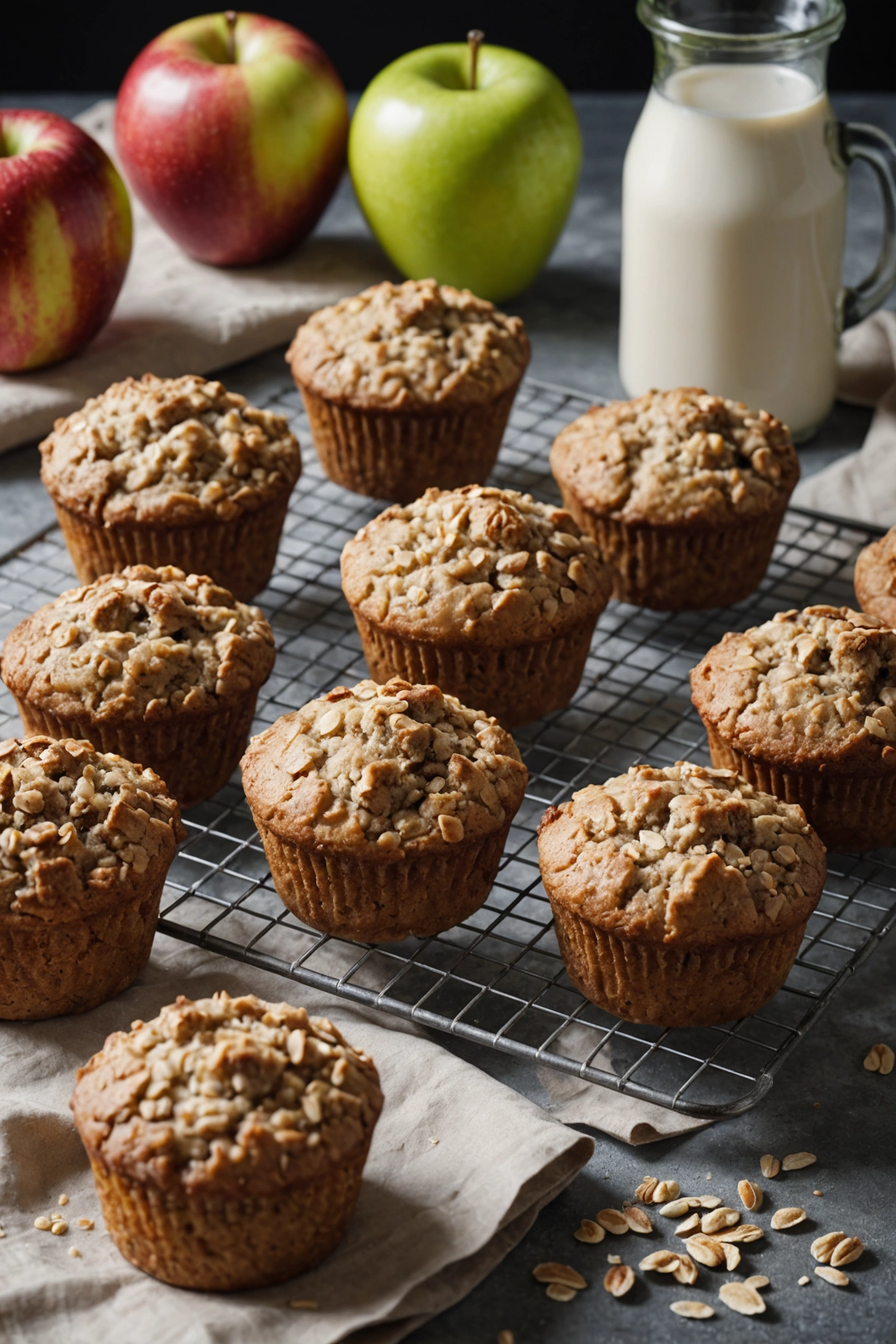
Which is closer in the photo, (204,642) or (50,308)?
(204,642)

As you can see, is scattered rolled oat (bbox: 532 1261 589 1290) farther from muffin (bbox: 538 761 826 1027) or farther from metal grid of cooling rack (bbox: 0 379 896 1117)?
muffin (bbox: 538 761 826 1027)

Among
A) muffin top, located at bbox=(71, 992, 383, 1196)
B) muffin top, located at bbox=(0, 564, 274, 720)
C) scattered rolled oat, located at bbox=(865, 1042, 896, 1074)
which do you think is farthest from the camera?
muffin top, located at bbox=(0, 564, 274, 720)

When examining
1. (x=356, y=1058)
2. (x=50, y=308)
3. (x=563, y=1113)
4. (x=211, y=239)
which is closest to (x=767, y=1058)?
(x=563, y=1113)

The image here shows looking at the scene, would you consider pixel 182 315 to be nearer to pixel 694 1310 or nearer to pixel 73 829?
pixel 73 829

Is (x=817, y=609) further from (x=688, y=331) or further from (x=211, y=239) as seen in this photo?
(x=211, y=239)

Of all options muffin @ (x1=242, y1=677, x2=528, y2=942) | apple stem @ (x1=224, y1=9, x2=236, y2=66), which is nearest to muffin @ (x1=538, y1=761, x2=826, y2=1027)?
muffin @ (x1=242, y1=677, x2=528, y2=942)

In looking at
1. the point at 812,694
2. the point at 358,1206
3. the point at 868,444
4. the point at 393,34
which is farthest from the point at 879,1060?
the point at 393,34

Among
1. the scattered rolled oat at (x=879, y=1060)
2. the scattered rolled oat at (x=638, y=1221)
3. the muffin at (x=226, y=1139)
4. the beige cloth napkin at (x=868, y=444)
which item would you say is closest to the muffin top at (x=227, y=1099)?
the muffin at (x=226, y=1139)
